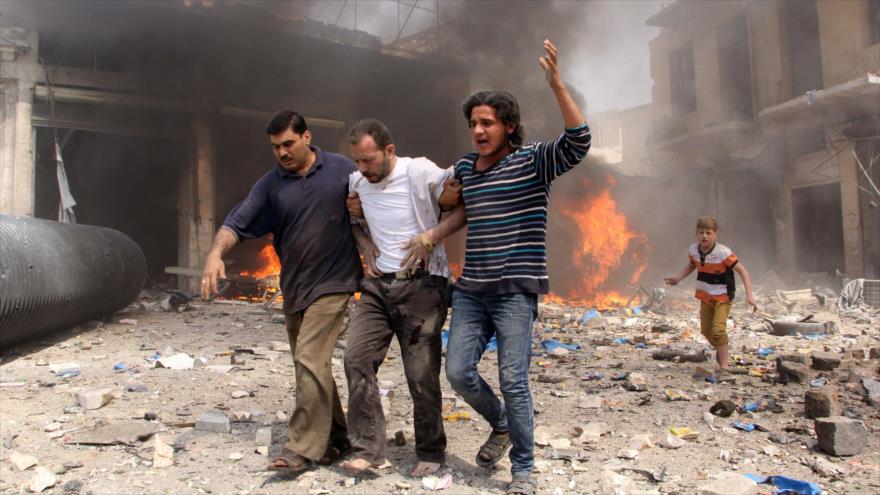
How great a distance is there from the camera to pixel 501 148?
271 cm

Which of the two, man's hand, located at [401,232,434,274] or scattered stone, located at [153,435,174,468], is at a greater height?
man's hand, located at [401,232,434,274]

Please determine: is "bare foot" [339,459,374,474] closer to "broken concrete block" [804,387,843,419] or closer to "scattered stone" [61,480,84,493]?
"scattered stone" [61,480,84,493]

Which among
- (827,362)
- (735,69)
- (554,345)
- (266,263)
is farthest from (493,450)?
(735,69)

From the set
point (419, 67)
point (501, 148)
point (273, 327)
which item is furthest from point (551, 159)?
point (419, 67)

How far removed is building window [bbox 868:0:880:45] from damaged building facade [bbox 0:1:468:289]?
29.6 ft

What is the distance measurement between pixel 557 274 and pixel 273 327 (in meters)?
9.61

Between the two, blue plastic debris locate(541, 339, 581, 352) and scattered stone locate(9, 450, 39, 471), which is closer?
scattered stone locate(9, 450, 39, 471)

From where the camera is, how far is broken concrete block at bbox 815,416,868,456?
3.10m

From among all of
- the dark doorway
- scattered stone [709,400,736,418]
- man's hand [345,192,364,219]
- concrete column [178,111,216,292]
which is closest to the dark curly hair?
man's hand [345,192,364,219]

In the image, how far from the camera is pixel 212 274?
2.70 m

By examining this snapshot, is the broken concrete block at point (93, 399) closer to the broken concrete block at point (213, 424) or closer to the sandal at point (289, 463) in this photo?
the broken concrete block at point (213, 424)

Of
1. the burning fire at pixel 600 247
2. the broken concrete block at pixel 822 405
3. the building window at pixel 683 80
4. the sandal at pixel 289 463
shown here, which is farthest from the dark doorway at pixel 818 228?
the sandal at pixel 289 463

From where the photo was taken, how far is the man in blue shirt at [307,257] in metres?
2.80

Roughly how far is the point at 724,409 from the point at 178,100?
Result: 11141 mm
